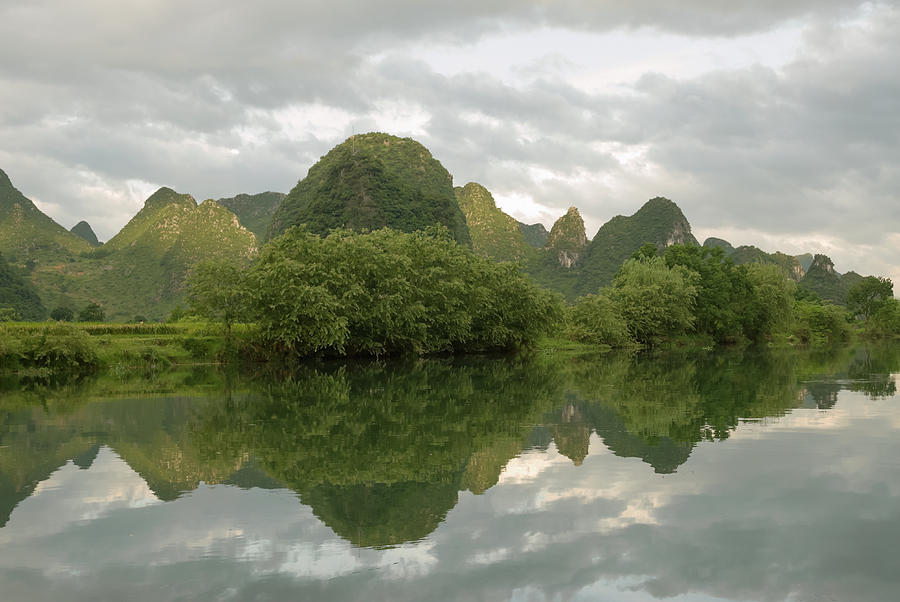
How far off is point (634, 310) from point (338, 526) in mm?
63337

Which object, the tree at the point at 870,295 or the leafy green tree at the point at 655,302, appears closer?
the leafy green tree at the point at 655,302

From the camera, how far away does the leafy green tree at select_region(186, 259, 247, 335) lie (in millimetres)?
43781

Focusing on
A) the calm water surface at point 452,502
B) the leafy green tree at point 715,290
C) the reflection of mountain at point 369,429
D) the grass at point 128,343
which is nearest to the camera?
the calm water surface at point 452,502

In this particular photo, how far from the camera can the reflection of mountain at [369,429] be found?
11562 mm

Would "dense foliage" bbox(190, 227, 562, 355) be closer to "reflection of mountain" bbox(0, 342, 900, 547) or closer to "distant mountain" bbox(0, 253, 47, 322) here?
"reflection of mountain" bbox(0, 342, 900, 547)

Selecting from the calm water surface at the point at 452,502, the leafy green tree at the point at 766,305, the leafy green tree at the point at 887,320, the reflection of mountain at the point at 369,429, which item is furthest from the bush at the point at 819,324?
the calm water surface at the point at 452,502

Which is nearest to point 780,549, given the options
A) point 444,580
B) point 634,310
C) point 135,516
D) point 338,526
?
point 444,580

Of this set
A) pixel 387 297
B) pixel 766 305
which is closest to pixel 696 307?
pixel 766 305

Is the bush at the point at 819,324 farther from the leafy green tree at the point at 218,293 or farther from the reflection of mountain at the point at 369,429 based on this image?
the leafy green tree at the point at 218,293

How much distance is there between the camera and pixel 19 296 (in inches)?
5300

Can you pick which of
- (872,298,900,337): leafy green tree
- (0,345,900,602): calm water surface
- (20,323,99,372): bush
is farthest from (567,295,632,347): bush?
(872,298,900,337): leafy green tree

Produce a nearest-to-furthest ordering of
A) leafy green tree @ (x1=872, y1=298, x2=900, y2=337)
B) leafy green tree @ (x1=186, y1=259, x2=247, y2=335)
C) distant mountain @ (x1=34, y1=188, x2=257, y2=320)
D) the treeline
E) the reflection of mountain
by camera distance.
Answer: the reflection of mountain, leafy green tree @ (x1=186, y1=259, x2=247, y2=335), the treeline, leafy green tree @ (x1=872, y1=298, x2=900, y2=337), distant mountain @ (x1=34, y1=188, x2=257, y2=320)

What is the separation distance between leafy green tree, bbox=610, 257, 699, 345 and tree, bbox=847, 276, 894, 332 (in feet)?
199

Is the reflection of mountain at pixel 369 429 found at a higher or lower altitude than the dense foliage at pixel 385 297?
lower
